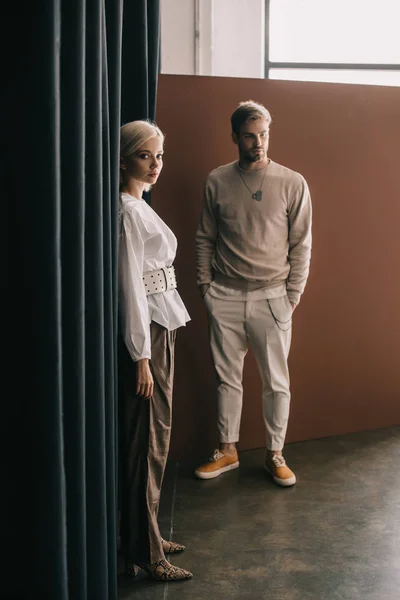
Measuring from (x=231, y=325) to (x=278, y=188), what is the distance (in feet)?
2.20

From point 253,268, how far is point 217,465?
3.16ft

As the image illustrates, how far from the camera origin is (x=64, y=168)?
1.25m

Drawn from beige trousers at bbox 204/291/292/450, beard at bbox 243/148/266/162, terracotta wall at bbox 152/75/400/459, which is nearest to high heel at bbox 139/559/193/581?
beige trousers at bbox 204/291/292/450

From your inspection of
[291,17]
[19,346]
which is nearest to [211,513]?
[19,346]

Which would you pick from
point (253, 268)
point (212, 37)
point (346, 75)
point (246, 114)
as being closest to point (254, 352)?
point (253, 268)

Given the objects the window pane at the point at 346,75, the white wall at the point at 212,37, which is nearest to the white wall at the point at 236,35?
the white wall at the point at 212,37

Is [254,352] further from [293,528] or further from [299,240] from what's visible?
[293,528]

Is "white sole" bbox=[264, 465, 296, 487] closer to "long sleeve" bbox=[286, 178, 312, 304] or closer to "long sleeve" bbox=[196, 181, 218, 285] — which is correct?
"long sleeve" bbox=[286, 178, 312, 304]

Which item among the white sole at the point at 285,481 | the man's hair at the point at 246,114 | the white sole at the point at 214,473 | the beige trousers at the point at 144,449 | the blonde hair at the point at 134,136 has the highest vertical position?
the man's hair at the point at 246,114

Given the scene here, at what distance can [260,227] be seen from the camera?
121 inches

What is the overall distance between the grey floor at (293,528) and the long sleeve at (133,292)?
833mm

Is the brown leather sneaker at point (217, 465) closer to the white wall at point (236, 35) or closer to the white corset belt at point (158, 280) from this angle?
the white corset belt at point (158, 280)

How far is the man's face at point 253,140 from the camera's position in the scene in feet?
9.78

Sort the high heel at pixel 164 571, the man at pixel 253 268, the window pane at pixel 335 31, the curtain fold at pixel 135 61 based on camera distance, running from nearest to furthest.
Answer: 1. the high heel at pixel 164 571
2. the curtain fold at pixel 135 61
3. the man at pixel 253 268
4. the window pane at pixel 335 31
